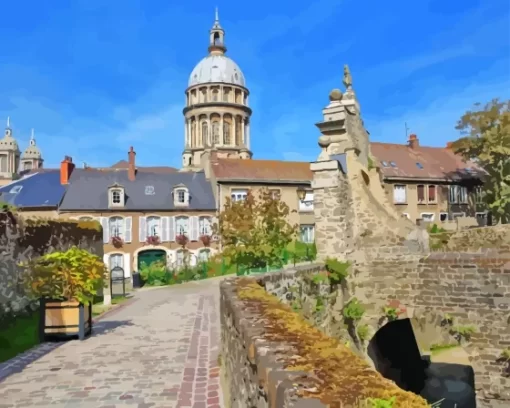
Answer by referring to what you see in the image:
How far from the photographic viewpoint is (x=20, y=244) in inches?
489

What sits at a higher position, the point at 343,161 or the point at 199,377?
the point at 343,161

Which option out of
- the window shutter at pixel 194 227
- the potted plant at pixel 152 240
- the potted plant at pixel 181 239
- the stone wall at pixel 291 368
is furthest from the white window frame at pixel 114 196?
the stone wall at pixel 291 368

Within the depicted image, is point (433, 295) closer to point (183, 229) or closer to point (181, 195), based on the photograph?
point (183, 229)

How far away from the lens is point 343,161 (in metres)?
11.9

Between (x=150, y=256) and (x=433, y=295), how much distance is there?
25.0m

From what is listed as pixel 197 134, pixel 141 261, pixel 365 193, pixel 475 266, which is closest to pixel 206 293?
pixel 365 193

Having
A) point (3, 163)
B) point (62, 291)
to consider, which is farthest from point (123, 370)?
point (3, 163)

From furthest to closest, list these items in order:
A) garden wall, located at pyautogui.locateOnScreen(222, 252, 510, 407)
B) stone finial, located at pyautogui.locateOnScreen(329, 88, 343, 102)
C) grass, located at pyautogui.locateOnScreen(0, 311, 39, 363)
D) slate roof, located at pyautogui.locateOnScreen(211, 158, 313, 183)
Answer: slate roof, located at pyautogui.locateOnScreen(211, 158, 313, 183) < stone finial, located at pyautogui.locateOnScreen(329, 88, 343, 102) < garden wall, located at pyautogui.locateOnScreen(222, 252, 510, 407) < grass, located at pyautogui.locateOnScreen(0, 311, 39, 363)

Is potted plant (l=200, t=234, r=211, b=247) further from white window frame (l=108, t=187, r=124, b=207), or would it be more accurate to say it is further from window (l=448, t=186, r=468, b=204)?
window (l=448, t=186, r=468, b=204)

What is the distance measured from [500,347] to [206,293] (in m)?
11.6

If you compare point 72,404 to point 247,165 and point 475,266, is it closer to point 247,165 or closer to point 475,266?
point 475,266

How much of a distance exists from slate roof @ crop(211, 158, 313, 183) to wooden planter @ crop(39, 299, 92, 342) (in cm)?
2511

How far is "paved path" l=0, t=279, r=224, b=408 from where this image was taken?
5.91 m

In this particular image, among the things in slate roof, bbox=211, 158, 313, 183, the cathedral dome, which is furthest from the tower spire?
slate roof, bbox=211, 158, 313, 183
